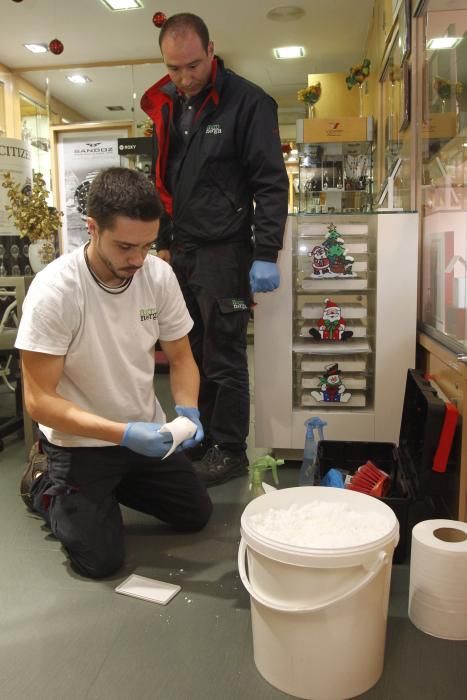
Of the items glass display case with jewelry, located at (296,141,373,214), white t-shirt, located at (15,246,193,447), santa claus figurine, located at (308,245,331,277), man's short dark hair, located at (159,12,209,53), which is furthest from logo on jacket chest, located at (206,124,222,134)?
glass display case with jewelry, located at (296,141,373,214)

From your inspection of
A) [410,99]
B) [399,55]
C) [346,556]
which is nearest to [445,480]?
[346,556]

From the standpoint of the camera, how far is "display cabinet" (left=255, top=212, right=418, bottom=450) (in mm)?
2178

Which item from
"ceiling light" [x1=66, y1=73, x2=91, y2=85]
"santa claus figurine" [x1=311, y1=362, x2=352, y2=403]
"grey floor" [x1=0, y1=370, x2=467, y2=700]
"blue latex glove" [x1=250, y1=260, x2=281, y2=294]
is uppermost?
"ceiling light" [x1=66, y1=73, x2=91, y2=85]

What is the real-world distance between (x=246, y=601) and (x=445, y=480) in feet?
2.21

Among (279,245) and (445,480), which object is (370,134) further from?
(445,480)

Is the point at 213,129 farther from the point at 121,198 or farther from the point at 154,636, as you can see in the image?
the point at 154,636

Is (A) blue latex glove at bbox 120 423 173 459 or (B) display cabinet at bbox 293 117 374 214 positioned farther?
(B) display cabinet at bbox 293 117 374 214

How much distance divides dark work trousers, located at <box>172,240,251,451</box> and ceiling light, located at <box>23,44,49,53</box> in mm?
4593

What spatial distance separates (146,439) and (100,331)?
13.0 inches

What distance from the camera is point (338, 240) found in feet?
7.31

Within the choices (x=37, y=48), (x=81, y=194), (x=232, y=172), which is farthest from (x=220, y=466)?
(x=37, y=48)

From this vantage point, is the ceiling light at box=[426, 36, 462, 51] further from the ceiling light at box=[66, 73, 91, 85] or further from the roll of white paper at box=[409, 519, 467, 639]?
the ceiling light at box=[66, 73, 91, 85]

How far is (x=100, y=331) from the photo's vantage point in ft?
5.23

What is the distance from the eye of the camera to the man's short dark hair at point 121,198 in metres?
1.40
